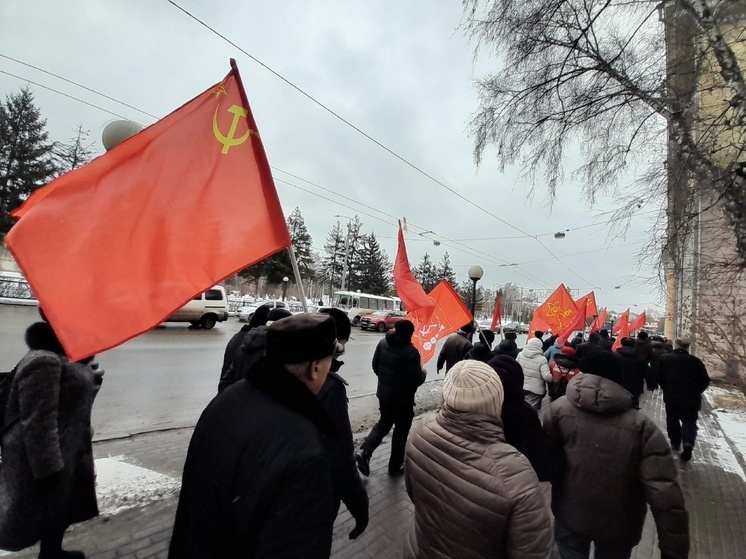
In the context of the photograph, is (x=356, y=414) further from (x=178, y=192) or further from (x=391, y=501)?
(x=178, y=192)

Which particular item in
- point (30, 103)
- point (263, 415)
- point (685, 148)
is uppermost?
point (30, 103)

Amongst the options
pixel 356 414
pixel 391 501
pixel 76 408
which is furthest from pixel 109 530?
pixel 356 414

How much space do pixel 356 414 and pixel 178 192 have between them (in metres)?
5.98

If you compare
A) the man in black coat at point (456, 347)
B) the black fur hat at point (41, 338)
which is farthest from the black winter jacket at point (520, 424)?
the man in black coat at point (456, 347)

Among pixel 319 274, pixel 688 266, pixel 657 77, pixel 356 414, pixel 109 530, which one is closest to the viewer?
pixel 109 530

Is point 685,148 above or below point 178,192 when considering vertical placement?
above

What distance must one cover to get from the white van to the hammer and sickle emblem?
17.4 m

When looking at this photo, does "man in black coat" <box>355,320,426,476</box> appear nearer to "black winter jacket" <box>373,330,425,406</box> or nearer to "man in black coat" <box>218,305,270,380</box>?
"black winter jacket" <box>373,330,425,406</box>

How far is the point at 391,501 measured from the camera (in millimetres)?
3988

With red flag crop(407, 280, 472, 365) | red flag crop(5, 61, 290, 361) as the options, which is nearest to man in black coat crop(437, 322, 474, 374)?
red flag crop(407, 280, 472, 365)

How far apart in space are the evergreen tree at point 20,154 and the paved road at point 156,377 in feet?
49.3

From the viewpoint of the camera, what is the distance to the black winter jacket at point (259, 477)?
3.81 ft

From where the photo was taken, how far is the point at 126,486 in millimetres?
3785

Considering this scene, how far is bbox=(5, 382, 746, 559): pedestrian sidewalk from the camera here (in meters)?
2.99
